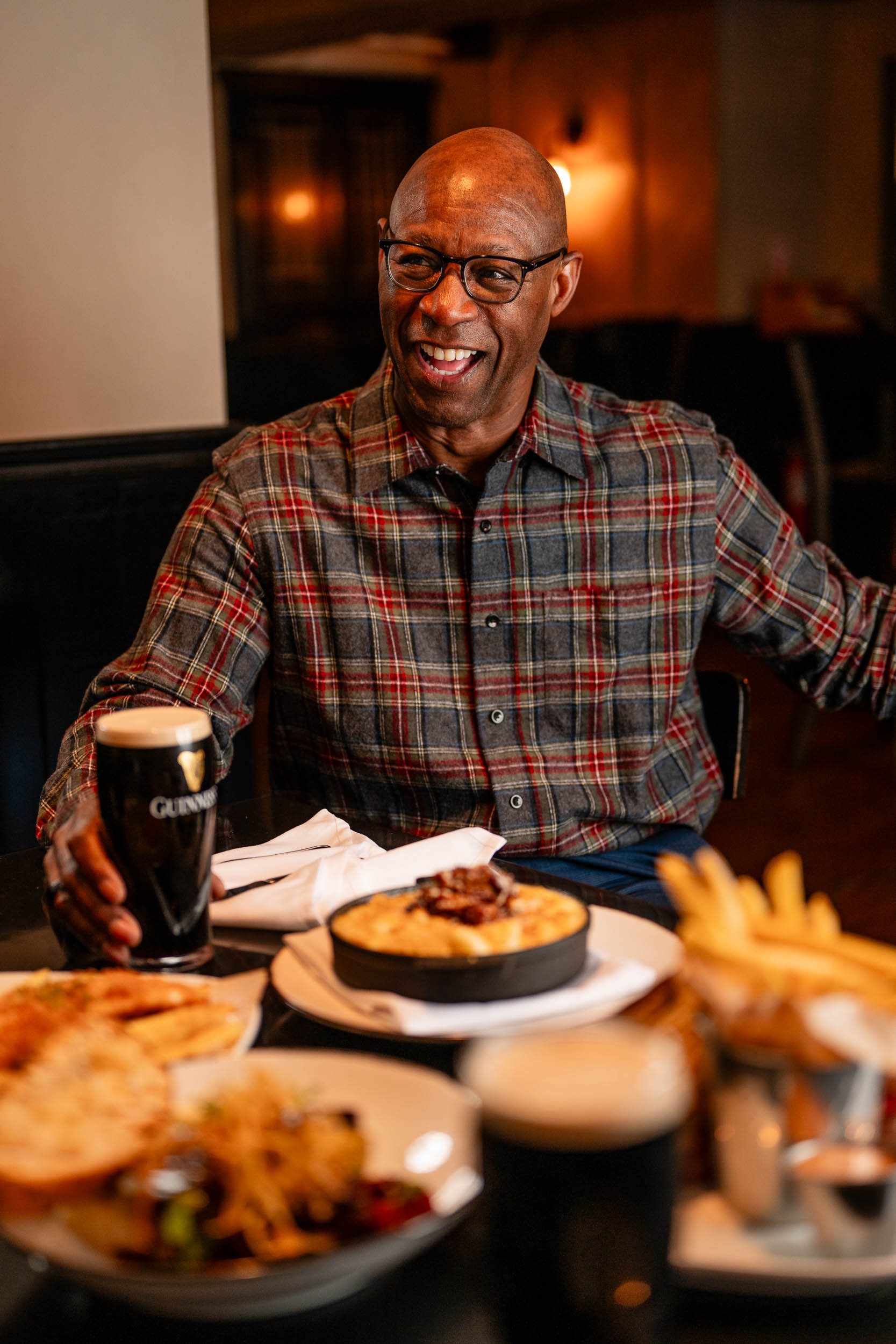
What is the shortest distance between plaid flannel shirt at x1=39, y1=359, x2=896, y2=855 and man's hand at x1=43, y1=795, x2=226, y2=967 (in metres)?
0.51

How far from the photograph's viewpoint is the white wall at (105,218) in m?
2.43

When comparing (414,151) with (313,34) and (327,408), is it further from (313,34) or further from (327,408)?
(327,408)

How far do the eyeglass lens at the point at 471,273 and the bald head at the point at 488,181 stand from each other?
0.05 meters

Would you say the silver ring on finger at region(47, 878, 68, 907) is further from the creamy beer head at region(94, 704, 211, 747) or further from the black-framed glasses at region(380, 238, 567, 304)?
the black-framed glasses at region(380, 238, 567, 304)

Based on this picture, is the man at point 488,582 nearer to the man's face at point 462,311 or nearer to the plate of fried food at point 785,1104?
the man's face at point 462,311

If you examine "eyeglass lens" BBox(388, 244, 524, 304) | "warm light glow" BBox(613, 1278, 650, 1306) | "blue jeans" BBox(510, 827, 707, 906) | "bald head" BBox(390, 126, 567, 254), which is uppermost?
"bald head" BBox(390, 126, 567, 254)

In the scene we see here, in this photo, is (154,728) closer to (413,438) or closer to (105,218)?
(413,438)

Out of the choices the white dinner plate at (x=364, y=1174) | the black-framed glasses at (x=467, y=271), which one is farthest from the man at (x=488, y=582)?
the white dinner plate at (x=364, y=1174)

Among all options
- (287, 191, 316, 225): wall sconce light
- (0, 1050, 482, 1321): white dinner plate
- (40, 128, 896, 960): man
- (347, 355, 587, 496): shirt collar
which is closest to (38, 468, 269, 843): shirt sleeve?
Result: (40, 128, 896, 960): man

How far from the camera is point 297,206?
1220 centimetres

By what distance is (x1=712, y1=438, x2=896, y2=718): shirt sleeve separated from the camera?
66.2 inches

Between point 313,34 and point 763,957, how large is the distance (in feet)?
31.4

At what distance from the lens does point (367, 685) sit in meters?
1.64

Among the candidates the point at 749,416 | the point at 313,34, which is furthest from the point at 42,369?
the point at 313,34
